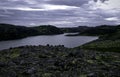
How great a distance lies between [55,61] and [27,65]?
3182mm

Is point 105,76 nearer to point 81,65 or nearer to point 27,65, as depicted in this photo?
point 81,65

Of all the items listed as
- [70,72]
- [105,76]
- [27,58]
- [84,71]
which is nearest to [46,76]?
[70,72]

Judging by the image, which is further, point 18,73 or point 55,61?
point 55,61

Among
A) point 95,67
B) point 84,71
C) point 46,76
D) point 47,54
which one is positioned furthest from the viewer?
point 47,54

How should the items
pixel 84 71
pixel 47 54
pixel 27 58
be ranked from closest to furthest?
1. pixel 84 71
2. pixel 27 58
3. pixel 47 54

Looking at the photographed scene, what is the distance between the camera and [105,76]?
73.9ft

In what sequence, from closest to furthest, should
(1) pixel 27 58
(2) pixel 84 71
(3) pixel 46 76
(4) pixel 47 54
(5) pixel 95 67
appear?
(3) pixel 46 76, (2) pixel 84 71, (5) pixel 95 67, (1) pixel 27 58, (4) pixel 47 54

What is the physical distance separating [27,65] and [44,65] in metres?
1.86

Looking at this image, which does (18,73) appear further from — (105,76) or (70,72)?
(105,76)

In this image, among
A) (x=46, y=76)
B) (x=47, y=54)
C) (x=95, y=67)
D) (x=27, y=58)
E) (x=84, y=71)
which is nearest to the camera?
(x=46, y=76)

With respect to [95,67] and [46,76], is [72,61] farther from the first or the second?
[46,76]

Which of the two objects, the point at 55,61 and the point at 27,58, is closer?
the point at 55,61

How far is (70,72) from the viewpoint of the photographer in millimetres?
23188

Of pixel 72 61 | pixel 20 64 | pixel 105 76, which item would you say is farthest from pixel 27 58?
pixel 105 76
